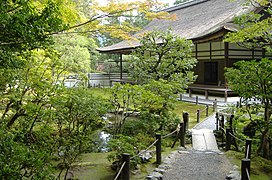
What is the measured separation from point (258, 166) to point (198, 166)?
1187 mm

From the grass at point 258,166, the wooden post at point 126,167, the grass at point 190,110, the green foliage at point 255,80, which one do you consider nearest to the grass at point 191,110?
the grass at point 190,110

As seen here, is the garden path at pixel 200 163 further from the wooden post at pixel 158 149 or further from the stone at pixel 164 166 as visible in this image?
the wooden post at pixel 158 149

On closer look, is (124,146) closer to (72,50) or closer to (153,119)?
(153,119)

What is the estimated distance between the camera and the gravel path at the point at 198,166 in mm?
4773

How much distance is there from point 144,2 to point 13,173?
5.48 metres

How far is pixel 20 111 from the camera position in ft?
17.3

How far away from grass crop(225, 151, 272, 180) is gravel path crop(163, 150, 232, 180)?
20 cm

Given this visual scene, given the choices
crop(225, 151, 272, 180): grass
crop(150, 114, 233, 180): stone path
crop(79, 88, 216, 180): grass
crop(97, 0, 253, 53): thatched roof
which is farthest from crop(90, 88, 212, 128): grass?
crop(97, 0, 253, 53): thatched roof

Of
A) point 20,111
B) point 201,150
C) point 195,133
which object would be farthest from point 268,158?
point 20,111

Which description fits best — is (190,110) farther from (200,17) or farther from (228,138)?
(200,17)

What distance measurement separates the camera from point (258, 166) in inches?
208

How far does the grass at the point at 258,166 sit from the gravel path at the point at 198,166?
0.64ft

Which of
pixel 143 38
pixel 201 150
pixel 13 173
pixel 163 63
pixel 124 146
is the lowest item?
pixel 201 150

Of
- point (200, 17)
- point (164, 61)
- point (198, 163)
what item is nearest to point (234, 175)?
point (198, 163)
